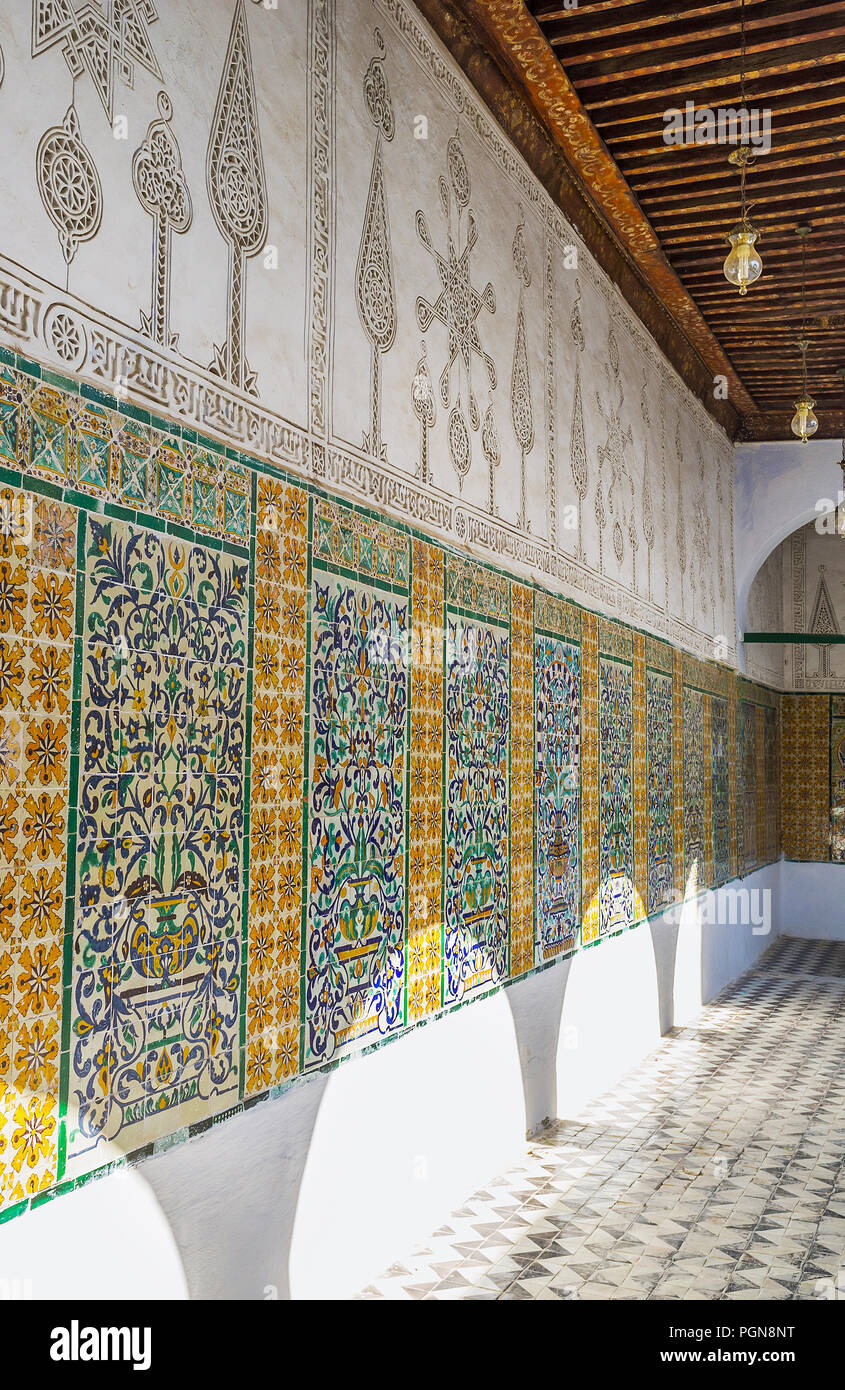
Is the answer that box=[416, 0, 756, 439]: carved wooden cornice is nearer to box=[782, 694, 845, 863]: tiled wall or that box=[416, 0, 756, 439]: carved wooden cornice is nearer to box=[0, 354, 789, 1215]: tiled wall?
box=[0, 354, 789, 1215]: tiled wall

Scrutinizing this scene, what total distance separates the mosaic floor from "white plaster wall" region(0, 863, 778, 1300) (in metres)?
0.12

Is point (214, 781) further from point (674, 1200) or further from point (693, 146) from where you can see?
point (693, 146)

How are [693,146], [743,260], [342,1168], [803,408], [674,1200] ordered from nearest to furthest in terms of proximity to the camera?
[342,1168]
[743,260]
[674,1200]
[693,146]
[803,408]

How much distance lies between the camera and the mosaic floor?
2.71 m

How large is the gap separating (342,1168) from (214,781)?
1.02 meters

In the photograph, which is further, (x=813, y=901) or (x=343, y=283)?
(x=813, y=901)

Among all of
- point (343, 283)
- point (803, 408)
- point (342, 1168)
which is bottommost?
point (342, 1168)

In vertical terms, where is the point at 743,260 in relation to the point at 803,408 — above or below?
below

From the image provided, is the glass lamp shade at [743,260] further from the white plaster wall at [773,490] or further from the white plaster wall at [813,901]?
the white plaster wall at [813,901]

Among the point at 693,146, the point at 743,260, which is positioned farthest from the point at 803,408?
the point at 743,260

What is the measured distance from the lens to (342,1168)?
252 cm

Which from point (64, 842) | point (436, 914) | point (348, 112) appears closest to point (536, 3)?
point (348, 112)

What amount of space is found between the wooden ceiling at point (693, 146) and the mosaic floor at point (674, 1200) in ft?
11.0

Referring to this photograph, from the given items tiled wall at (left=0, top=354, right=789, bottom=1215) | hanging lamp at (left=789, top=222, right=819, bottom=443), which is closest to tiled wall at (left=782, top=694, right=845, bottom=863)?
hanging lamp at (left=789, top=222, right=819, bottom=443)
